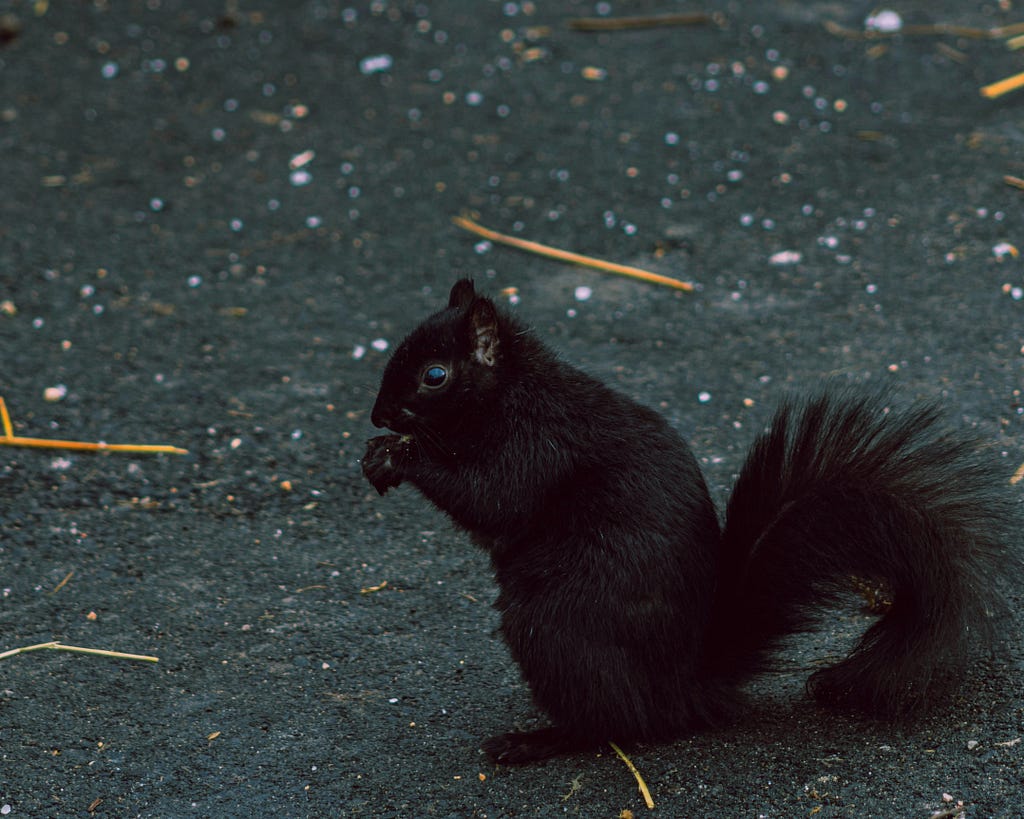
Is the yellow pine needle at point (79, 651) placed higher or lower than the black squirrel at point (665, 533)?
lower

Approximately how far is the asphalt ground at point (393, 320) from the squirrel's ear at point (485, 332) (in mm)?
660

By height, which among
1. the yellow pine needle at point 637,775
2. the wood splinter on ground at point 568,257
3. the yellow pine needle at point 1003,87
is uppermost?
the yellow pine needle at point 1003,87

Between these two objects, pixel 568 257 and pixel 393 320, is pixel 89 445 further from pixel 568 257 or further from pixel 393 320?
A: pixel 568 257

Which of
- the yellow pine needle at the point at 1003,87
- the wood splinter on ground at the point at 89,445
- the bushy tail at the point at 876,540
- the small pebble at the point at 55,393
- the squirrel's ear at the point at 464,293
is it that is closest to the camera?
the bushy tail at the point at 876,540

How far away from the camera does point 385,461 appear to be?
2400 mm

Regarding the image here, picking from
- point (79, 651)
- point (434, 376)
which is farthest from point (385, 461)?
point (79, 651)

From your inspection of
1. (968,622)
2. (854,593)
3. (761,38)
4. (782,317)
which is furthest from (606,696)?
(761,38)

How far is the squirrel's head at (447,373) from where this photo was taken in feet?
7.73

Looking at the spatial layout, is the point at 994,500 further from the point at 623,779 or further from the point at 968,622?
the point at 623,779

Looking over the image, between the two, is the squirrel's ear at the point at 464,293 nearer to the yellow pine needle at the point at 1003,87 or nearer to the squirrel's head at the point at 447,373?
the squirrel's head at the point at 447,373

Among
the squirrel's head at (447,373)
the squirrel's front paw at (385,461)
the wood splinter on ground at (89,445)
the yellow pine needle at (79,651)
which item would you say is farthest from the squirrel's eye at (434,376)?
the wood splinter on ground at (89,445)

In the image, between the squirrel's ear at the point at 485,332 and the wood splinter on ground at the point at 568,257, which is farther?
the wood splinter on ground at the point at 568,257

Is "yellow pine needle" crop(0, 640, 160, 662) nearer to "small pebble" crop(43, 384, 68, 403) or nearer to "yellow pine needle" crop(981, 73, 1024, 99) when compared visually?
"small pebble" crop(43, 384, 68, 403)

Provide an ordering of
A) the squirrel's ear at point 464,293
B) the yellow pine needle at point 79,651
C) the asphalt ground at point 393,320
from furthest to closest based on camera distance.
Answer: the yellow pine needle at point 79,651
the squirrel's ear at point 464,293
the asphalt ground at point 393,320
